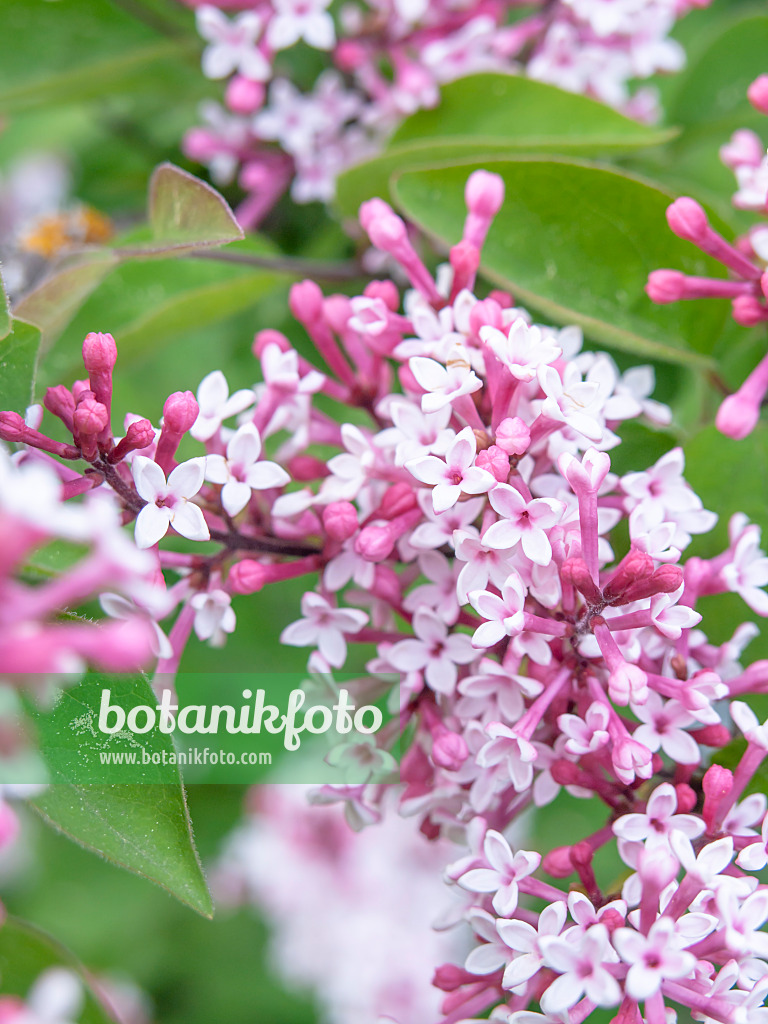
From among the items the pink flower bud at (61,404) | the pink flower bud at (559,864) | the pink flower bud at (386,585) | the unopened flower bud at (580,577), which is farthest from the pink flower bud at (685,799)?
the pink flower bud at (61,404)

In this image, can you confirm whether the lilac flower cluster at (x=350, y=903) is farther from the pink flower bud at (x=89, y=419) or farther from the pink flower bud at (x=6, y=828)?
the pink flower bud at (x=6, y=828)

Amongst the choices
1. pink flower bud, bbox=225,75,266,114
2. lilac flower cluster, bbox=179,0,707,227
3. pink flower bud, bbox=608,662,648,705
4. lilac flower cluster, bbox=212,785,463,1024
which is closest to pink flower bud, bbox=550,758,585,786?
pink flower bud, bbox=608,662,648,705

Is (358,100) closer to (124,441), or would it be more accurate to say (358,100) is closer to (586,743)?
(124,441)

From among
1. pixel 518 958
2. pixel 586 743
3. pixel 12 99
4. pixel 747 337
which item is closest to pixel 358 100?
pixel 12 99

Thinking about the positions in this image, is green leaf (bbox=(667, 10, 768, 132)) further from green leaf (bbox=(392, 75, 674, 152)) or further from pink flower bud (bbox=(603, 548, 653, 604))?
pink flower bud (bbox=(603, 548, 653, 604))

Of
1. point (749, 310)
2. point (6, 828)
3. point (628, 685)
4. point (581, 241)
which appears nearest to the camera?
point (6, 828)

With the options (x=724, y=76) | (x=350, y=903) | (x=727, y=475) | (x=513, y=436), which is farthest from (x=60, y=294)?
(x=350, y=903)

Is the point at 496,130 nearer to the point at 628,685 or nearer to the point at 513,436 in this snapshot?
the point at 513,436
